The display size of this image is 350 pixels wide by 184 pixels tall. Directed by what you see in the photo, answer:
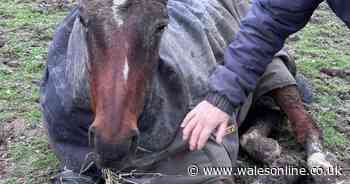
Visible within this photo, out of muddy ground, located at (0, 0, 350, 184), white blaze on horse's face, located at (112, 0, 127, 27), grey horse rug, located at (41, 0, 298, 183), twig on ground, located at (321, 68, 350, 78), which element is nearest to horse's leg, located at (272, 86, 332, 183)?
muddy ground, located at (0, 0, 350, 184)

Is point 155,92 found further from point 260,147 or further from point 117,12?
point 260,147

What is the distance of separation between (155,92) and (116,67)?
538mm

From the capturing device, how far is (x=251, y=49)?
313 cm

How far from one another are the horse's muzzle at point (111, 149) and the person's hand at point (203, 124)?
0.28 meters

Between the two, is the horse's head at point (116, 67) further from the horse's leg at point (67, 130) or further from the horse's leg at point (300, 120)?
the horse's leg at point (300, 120)

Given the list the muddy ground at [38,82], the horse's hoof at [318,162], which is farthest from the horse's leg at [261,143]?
the horse's hoof at [318,162]

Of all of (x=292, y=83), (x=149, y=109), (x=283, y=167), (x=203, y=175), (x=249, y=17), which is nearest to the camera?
(x=249, y=17)

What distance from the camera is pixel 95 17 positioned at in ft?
9.71

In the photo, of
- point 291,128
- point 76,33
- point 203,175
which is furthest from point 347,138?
point 76,33

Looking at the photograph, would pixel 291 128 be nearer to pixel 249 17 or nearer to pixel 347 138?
pixel 347 138

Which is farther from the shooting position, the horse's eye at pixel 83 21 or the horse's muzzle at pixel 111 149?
the horse's eye at pixel 83 21

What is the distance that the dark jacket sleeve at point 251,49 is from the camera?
3.09 meters

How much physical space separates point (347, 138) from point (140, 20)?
7.68 ft

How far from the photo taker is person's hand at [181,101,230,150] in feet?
10.1
